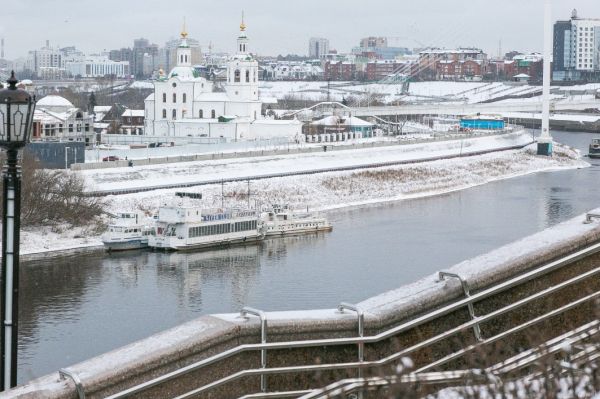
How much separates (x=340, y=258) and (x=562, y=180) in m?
10.5

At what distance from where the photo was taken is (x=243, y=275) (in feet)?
33.4

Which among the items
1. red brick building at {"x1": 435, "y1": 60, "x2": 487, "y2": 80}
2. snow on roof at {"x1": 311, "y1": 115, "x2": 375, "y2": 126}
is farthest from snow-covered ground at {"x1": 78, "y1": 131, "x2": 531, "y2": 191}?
red brick building at {"x1": 435, "y1": 60, "x2": 487, "y2": 80}

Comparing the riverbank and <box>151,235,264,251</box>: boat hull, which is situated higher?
the riverbank

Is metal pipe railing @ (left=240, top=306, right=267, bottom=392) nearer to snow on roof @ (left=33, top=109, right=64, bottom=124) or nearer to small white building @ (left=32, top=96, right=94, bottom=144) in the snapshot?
small white building @ (left=32, top=96, right=94, bottom=144)

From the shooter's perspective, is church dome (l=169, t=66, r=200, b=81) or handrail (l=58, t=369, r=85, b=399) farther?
church dome (l=169, t=66, r=200, b=81)

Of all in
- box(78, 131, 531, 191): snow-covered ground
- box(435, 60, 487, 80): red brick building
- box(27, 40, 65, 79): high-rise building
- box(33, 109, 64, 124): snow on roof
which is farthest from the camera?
box(27, 40, 65, 79): high-rise building

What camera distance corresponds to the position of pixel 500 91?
55812 millimetres

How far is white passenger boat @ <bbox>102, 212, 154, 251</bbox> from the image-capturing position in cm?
1178

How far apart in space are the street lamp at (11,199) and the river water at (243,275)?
157 inches

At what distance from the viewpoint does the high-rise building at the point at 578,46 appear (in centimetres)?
6688

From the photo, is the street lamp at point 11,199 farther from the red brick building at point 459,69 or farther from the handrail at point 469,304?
the red brick building at point 459,69

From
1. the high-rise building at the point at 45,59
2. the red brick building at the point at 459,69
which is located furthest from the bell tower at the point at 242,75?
the high-rise building at the point at 45,59

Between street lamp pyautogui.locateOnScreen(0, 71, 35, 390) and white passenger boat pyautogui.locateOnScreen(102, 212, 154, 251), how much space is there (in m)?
9.53

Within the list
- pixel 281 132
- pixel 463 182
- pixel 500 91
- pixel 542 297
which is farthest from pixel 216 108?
pixel 500 91
